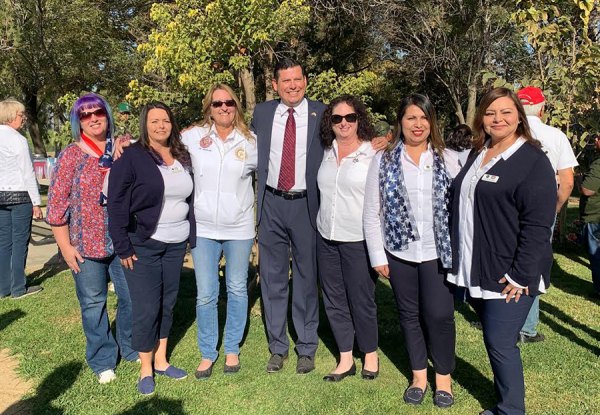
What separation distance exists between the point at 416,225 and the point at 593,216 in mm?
3451

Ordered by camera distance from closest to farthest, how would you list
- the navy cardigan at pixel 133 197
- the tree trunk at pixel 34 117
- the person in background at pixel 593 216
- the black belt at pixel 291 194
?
the navy cardigan at pixel 133 197
the black belt at pixel 291 194
the person in background at pixel 593 216
the tree trunk at pixel 34 117

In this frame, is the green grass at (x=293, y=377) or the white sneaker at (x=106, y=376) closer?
the green grass at (x=293, y=377)

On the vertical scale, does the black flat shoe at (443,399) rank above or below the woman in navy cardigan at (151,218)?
below

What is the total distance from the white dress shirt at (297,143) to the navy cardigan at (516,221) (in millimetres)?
1380

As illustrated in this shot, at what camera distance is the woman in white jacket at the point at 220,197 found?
12.1 feet

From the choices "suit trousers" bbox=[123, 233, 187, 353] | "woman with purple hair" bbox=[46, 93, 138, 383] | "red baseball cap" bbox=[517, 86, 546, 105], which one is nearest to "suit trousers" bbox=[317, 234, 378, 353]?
"suit trousers" bbox=[123, 233, 187, 353]

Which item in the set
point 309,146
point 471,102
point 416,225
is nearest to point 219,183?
point 309,146

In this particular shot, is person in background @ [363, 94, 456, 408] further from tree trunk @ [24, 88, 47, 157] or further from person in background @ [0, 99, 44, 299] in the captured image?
tree trunk @ [24, 88, 47, 157]

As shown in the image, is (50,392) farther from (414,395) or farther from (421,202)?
A: (421,202)

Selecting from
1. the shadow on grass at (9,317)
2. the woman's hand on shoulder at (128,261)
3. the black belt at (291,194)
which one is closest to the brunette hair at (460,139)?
the black belt at (291,194)

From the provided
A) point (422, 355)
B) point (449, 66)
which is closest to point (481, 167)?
point (422, 355)

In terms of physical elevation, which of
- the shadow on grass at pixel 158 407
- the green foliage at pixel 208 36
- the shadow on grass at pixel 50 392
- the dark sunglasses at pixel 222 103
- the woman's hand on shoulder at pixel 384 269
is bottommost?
the shadow on grass at pixel 50 392

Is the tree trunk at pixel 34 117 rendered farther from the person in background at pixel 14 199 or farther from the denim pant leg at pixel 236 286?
the denim pant leg at pixel 236 286

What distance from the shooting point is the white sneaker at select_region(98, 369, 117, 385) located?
3.80 m
